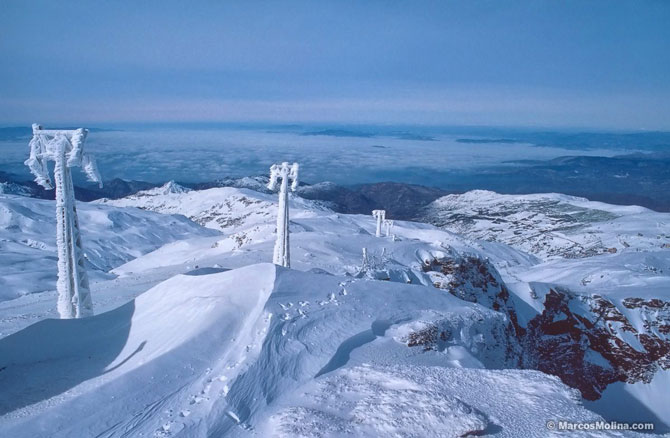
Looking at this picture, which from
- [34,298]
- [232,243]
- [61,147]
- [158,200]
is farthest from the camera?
[158,200]

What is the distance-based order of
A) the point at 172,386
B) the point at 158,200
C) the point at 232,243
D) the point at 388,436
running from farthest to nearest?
the point at 158,200
the point at 232,243
the point at 172,386
the point at 388,436

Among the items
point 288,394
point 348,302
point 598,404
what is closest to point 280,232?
point 348,302

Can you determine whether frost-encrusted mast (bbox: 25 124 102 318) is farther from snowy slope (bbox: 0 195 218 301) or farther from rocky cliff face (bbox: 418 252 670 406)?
snowy slope (bbox: 0 195 218 301)

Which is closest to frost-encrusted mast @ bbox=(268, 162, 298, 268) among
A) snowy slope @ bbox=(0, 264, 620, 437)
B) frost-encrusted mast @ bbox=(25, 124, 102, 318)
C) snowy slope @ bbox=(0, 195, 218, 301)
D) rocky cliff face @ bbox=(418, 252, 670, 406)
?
snowy slope @ bbox=(0, 264, 620, 437)

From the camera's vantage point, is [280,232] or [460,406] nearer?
[460,406]

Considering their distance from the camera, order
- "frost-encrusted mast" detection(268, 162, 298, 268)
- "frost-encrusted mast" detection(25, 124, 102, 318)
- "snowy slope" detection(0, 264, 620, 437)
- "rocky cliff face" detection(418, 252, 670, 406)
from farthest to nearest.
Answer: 1. "rocky cliff face" detection(418, 252, 670, 406)
2. "frost-encrusted mast" detection(268, 162, 298, 268)
3. "frost-encrusted mast" detection(25, 124, 102, 318)
4. "snowy slope" detection(0, 264, 620, 437)

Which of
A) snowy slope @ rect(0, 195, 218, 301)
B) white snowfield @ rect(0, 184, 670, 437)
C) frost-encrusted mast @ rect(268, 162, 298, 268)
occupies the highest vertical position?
frost-encrusted mast @ rect(268, 162, 298, 268)

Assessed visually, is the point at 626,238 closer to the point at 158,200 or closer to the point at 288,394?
the point at 288,394

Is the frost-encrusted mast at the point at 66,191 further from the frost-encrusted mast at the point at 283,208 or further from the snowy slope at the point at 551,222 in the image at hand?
the snowy slope at the point at 551,222
